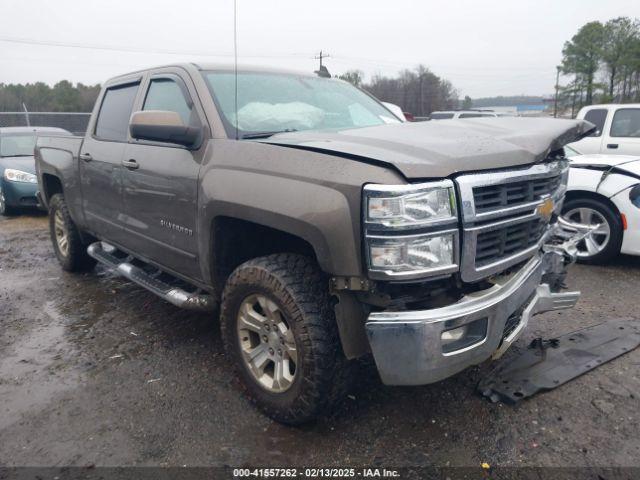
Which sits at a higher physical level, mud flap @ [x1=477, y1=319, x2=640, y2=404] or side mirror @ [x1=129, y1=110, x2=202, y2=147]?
side mirror @ [x1=129, y1=110, x2=202, y2=147]

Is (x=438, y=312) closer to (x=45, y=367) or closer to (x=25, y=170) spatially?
(x=45, y=367)

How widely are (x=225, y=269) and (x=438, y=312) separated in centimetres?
143

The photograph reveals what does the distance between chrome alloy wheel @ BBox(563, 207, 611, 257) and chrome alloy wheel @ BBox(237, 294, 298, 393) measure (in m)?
3.83

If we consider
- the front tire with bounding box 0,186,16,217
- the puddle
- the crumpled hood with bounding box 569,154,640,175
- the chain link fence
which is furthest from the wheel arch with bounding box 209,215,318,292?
the chain link fence

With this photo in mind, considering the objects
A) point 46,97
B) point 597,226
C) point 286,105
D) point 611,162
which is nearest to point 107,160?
point 286,105

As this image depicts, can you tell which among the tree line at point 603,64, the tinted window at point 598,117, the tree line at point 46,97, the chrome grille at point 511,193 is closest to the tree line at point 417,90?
the tree line at point 603,64

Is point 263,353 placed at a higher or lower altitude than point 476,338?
lower

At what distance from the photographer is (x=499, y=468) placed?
7.63 ft

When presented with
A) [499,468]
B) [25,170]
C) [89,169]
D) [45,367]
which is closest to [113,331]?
[45,367]

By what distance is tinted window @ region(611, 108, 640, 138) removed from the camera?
8.73 m

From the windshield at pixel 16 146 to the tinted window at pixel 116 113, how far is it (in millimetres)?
6389

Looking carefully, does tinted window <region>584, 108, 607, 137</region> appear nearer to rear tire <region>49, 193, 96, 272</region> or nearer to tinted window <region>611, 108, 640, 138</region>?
tinted window <region>611, 108, 640, 138</region>

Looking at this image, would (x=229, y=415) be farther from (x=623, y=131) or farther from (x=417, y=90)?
(x=417, y=90)

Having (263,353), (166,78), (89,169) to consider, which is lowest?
(263,353)
